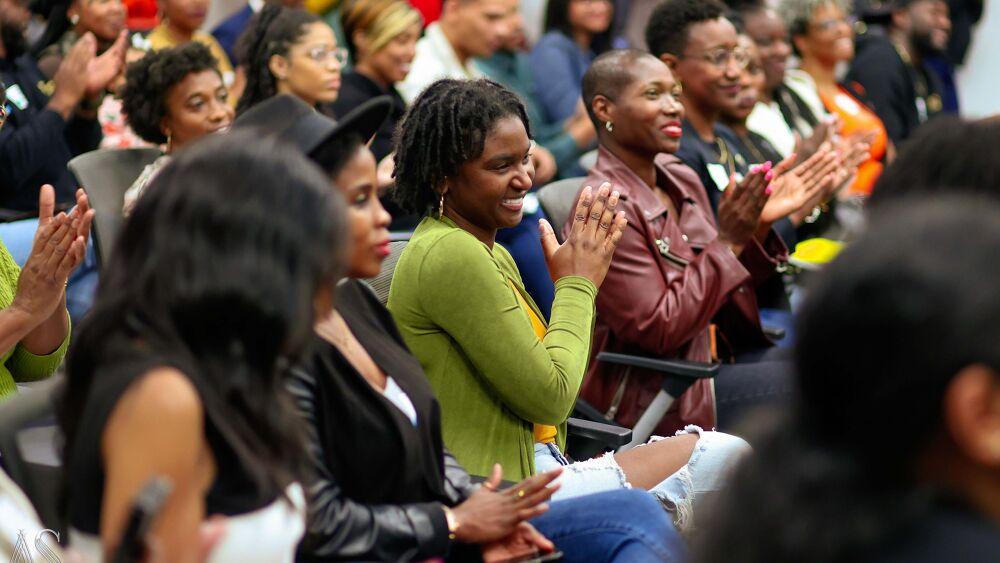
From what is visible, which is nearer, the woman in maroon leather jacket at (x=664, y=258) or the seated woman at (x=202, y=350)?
the seated woman at (x=202, y=350)

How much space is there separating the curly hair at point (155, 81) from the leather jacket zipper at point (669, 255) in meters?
1.53

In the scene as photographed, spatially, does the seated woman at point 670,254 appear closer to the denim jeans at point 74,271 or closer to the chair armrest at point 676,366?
the chair armrest at point 676,366

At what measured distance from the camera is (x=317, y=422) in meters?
1.93

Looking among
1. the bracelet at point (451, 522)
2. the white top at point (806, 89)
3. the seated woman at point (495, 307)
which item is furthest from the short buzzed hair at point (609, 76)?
the white top at point (806, 89)

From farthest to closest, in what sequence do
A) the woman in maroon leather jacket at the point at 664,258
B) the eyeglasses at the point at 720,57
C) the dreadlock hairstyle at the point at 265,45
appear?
1. the dreadlock hairstyle at the point at 265,45
2. the eyeglasses at the point at 720,57
3. the woman in maroon leather jacket at the point at 664,258

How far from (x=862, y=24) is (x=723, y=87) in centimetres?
330

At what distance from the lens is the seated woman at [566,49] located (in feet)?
18.9

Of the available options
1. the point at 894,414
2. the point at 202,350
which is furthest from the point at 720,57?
the point at 894,414

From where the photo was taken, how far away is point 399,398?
2057 mm

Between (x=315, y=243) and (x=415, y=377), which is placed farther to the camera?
(x=415, y=377)

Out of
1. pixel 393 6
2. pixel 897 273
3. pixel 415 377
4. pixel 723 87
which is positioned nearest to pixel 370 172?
pixel 415 377

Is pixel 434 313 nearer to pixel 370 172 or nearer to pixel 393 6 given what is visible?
pixel 370 172

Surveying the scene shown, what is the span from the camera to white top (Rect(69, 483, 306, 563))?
1499 millimetres

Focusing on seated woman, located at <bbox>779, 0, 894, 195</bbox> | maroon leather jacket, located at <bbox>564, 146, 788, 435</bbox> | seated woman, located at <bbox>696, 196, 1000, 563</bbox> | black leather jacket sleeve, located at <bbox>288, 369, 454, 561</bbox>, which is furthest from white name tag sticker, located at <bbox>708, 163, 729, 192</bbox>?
seated woman, located at <bbox>696, 196, 1000, 563</bbox>
